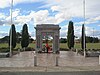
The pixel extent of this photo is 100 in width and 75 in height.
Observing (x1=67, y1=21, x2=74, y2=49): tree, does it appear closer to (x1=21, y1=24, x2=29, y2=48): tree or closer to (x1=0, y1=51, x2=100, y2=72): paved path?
(x1=21, y1=24, x2=29, y2=48): tree

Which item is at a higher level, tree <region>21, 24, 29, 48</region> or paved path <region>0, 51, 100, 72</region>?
tree <region>21, 24, 29, 48</region>

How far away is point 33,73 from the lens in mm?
19062

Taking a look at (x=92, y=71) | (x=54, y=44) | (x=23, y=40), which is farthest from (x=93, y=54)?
(x=23, y=40)

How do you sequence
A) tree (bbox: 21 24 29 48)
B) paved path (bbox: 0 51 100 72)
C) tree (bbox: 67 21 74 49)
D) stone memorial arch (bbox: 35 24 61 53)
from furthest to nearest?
tree (bbox: 21 24 29 48) → tree (bbox: 67 21 74 49) → stone memorial arch (bbox: 35 24 61 53) → paved path (bbox: 0 51 100 72)

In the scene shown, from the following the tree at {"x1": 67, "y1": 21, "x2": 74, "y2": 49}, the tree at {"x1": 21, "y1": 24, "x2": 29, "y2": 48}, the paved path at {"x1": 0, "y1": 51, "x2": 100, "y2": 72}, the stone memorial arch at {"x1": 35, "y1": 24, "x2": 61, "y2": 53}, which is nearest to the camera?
the paved path at {"x1": 0, "y1": 51, "x2": 100, "y2": 72}

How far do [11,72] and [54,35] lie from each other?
3347 centimetres

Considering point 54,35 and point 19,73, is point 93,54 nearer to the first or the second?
point 54,35

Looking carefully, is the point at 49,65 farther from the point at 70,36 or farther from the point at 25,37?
the point at 25,37

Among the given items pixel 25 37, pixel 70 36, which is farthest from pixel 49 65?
pixel 25 37

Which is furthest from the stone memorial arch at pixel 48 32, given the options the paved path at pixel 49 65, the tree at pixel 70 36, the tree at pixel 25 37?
the tree at pixel 25 37

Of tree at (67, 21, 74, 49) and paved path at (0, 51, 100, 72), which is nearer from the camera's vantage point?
paved path at (0, 51, 100, 72)

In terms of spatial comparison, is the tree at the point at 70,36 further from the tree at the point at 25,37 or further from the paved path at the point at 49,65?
the paved path at the point at 49,65

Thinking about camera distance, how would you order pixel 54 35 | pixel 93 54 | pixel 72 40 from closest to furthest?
pixel 93 54
pixel 54 35
pixel 72 40

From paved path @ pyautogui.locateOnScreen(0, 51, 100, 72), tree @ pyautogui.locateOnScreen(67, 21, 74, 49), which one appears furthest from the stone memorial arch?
tree @ pyautogui.locateOnScreen(67, 21, 74, 49)
